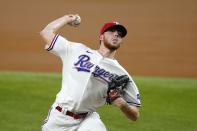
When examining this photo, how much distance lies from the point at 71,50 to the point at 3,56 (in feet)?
31.0

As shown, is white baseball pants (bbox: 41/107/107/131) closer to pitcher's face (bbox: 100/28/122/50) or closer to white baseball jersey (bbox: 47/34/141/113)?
white baseball jersey (bbox: 47/34/141/113)

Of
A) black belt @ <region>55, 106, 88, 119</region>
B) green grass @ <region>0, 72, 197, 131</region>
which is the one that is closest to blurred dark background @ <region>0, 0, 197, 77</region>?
green grass @ <region>0, 72, 197, 131</region>

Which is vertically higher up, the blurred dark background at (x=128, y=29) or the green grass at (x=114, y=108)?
the blurred dark background at (x=128, y=29)

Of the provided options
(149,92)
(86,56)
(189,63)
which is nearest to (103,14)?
(189,63)

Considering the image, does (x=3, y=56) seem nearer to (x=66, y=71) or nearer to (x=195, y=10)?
(x=195, y=10)

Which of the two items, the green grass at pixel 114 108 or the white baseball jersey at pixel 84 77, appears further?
the green grass at pixel 114 108

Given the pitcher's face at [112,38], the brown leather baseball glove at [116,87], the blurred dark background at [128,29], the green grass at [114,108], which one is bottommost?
the green grass at [114,108]

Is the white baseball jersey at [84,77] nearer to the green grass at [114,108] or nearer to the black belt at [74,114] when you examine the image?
the black belt at [74,114]

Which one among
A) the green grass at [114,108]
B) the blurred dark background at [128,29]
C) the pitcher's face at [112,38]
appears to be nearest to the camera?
the pitcher's face at [112,38]

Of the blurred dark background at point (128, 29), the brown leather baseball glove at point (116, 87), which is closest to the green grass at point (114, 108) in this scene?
the blurred dark background at point (128, 29)

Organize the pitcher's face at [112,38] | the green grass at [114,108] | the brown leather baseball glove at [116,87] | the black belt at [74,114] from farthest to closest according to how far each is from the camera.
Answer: the green grass at [114,108]
the black belt at [74,114]
the pitcher's face at [112,38]
the brown leather baseball glove at [116,87]

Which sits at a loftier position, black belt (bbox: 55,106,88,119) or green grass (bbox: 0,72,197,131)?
black belt (bbox: 55,106,88,119)

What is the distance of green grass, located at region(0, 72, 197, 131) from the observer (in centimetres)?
1051

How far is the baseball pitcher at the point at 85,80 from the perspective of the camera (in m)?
6.84
